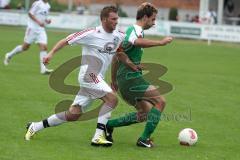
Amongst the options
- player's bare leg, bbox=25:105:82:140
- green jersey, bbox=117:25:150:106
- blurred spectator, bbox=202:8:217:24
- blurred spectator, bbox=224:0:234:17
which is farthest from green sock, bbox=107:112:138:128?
blurred spectator, bbox=224:0:234:17

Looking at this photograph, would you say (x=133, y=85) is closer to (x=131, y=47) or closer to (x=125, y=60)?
(x=125, y=60)

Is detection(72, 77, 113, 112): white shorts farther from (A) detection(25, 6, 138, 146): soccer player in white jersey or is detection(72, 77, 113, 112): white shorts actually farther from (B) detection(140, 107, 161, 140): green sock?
(B) detection(140, 107, 161, 140): green sock

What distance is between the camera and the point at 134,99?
31.1ft

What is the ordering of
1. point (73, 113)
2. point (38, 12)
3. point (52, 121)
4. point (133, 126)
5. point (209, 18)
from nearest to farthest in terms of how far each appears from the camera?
point (73, 113) < point (52, 121) < point (133, 126) < point (38, 12) < point (209, 18)

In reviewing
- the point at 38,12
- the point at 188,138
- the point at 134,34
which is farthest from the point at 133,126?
the point at 38,12

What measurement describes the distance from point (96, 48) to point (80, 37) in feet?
0.95

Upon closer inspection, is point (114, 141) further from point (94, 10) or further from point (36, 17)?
point (94, 10)

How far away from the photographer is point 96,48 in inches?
361

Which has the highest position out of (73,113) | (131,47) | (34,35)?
(131,47)


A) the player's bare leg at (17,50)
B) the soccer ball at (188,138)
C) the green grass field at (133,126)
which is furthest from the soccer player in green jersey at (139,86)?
the player's bare leg at (17,50)

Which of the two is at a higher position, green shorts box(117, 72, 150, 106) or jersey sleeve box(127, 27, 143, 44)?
jersey sleeve box(127, 27, 143, 44)

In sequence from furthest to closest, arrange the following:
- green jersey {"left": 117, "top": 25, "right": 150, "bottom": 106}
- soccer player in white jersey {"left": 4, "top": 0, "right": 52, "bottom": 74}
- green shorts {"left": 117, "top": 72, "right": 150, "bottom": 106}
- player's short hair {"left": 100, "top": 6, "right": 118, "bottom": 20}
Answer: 1. soccer player in white jersey {"left": 4, "top": 0, "right": 52, "bottom": 74}
2. green shorts {"left": 117, "top": 72, "right": 150, "bottom": 106}
3. green jersey {"left": 117, "top": 25, "right": 150, "bottom": 106}
4. player's short hair {"left": 100, "top": 6, "right": 118, "bottom": 20}

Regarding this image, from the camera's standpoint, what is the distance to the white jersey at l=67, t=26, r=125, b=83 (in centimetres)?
912

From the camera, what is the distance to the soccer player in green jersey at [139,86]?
9.12 meters
